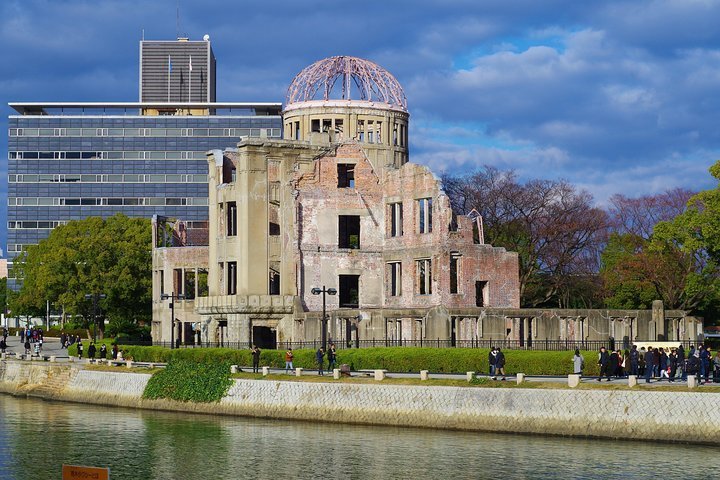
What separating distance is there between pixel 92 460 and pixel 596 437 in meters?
18.1

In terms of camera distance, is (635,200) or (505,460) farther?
(635,200)

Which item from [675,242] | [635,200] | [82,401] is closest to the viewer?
[82,401]

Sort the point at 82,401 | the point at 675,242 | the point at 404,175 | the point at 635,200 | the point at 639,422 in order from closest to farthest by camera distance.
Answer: the point at 639,422 < the point at 82,401 < the point at 404,175 < the point at 675,242 < the point at 635,200

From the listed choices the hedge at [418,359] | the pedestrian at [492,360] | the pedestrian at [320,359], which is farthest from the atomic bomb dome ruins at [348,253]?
the pedestrian at [492,360]

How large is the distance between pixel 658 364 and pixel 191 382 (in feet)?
73.5

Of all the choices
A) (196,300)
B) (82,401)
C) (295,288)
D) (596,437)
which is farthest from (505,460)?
(196,300)

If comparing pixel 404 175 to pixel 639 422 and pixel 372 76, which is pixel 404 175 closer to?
pixel 372 76

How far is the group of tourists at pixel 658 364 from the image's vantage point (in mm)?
46875

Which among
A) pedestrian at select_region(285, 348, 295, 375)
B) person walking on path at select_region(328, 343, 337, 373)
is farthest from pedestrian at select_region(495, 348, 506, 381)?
pedestrian at select_region(285, 348, 295, 375)

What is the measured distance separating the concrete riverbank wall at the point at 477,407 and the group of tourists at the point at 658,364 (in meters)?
3.10

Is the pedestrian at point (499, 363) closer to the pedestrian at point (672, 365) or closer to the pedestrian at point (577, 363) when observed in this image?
the pedestrian at point (577, 363)

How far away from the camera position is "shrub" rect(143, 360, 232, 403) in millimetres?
57594

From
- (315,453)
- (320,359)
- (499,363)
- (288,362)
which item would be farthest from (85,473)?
(288,362)

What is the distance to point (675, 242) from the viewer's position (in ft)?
276
